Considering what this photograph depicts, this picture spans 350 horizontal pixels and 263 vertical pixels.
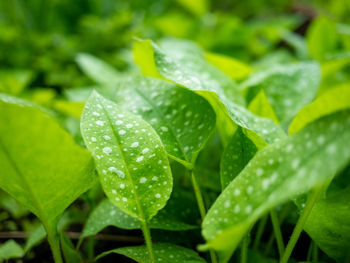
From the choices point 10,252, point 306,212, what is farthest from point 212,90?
point 10,252

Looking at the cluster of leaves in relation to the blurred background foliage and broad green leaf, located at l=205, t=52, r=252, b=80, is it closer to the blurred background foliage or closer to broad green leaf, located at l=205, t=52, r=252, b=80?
broad green leaf, located at l=205, t=52, r=252, b=80

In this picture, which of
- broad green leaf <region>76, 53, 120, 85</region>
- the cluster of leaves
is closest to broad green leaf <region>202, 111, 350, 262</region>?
the cluster of leaves

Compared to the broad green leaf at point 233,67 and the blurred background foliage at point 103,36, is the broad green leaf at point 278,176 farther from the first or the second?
the blurred background foliage at point 103,36

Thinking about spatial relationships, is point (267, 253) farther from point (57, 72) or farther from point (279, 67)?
point (57, 72)

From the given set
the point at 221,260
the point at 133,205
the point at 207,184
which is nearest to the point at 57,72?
the point at 207,184

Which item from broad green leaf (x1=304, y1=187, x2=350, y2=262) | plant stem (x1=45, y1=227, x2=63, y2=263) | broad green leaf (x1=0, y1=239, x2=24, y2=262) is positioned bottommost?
broad green leaf (x1=0, y1=239, x2=24, y2=262)
